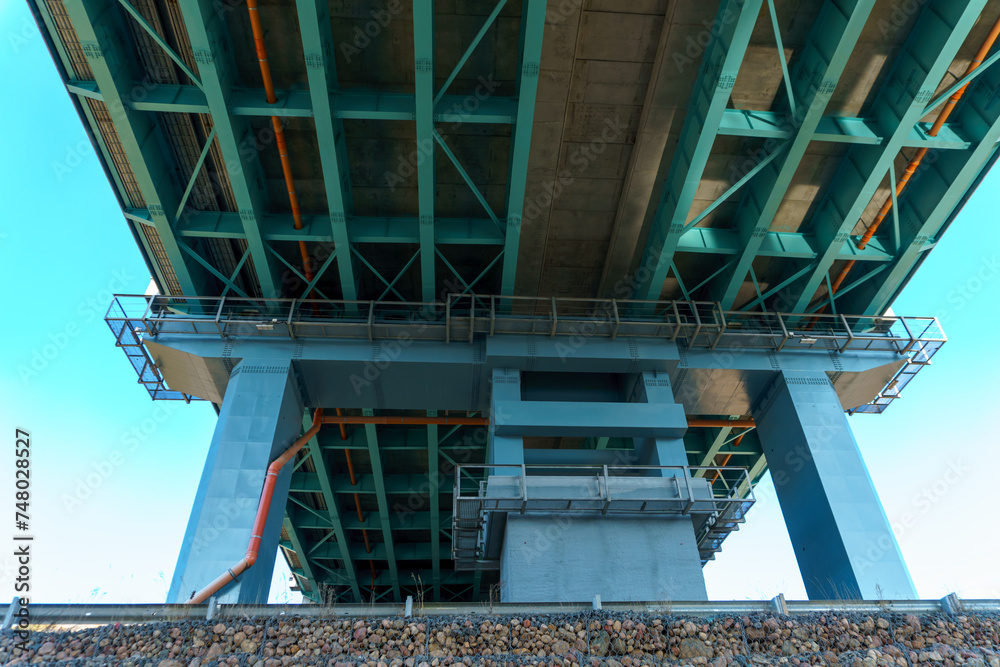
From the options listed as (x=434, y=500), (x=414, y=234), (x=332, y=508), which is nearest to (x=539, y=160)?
(x=414, y=234)

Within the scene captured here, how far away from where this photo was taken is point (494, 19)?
46.1 ft

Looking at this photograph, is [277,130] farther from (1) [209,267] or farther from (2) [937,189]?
(2) [937,189]

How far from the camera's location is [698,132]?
1485cm

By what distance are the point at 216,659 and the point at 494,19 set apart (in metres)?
12.6

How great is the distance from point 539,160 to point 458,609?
10.6 metres

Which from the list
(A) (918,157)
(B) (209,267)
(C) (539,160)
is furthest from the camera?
(B) (209,267)

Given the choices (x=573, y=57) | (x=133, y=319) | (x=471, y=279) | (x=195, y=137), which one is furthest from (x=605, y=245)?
(x=133, y=319)

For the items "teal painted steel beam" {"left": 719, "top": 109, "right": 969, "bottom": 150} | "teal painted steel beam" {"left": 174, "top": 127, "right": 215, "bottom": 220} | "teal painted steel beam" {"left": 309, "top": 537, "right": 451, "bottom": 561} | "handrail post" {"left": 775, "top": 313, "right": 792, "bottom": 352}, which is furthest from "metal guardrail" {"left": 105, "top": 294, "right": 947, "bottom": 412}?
"teal painted steel beam" {"left": 309, "top": 537, "right": 451, "bottom": 561}

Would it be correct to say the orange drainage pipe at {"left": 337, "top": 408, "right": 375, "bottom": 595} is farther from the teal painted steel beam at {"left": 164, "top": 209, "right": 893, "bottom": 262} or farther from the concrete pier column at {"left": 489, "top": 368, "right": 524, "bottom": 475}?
the teal painted steel beam at {"left": 164, "top": 209, "right": 893, "bottom": 262}

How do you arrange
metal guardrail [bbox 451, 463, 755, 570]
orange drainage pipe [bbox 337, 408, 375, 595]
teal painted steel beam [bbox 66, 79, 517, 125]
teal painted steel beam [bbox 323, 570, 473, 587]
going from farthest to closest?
teal painted steel beam [bbox 323, 570, 473, 587] → orange drainage pipe [bbox 337, 408, 375, 595] → metal guardrail [bbox 451, 463, 755, 570] → teal painted steel beam [bbox 66, 79, 517, 125]

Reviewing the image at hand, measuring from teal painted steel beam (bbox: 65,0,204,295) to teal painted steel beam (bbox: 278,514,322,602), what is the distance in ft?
42.1

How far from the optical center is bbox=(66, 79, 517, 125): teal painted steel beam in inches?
571

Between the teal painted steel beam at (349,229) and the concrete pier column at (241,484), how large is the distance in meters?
3.33

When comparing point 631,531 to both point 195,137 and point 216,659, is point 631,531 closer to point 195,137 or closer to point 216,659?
point 216,659
